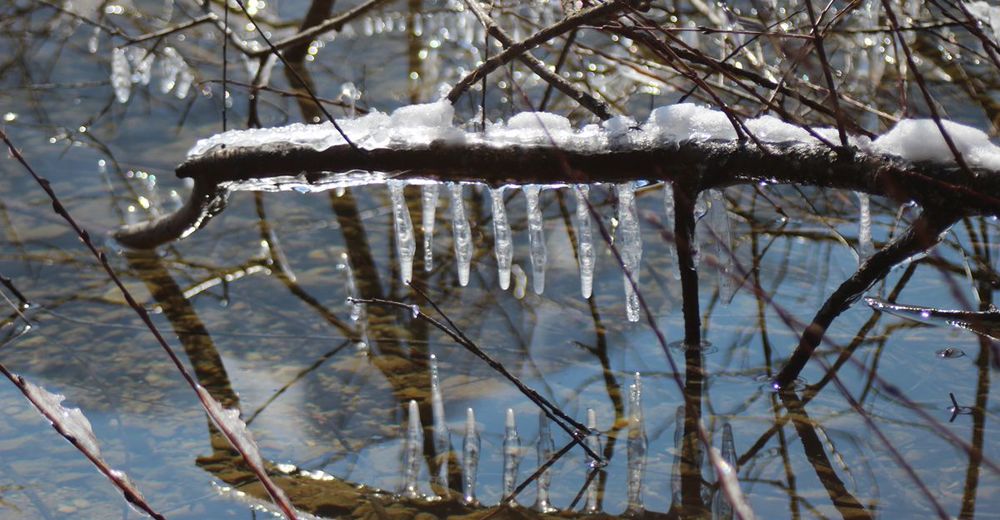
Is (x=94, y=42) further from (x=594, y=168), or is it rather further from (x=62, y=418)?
(x=62, y=418)

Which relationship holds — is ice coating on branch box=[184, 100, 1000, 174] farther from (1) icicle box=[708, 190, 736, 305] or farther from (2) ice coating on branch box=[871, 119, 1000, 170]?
(1) icicle box=[708, 190, 736, 305]

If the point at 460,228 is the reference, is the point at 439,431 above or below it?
below

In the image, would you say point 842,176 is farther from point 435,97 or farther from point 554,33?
point 435,97

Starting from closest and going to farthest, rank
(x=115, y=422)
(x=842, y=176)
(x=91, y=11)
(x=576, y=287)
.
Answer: (x=842, y=176) → (x=115, y=422) → (x=576, y=287) → (x=91, y=11)

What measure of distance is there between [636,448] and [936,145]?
110 cm

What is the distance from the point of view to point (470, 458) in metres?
3.01

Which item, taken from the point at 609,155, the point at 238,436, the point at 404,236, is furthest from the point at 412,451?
the point at 238,436

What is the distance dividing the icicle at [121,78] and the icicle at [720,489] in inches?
156

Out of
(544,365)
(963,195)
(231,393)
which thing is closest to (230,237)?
(231,393)

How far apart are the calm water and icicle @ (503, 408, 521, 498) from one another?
3 centimetres

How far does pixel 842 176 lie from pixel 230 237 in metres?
2.88

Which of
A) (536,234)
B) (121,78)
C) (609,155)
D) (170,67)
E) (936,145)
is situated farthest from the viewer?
(170,67)

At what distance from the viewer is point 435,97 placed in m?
6.20

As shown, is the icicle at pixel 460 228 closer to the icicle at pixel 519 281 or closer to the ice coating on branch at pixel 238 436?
the icicle at pixel 519 281
